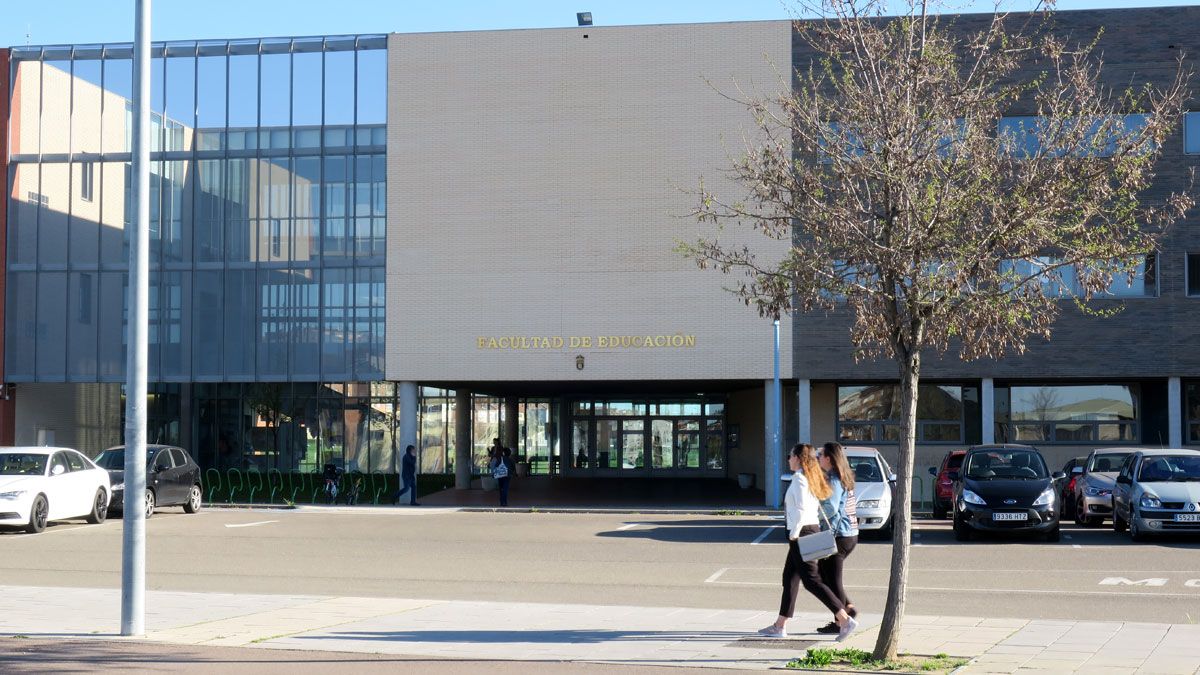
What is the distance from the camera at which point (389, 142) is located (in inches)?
1393

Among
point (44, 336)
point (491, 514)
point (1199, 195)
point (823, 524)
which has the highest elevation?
point (1199, 195)

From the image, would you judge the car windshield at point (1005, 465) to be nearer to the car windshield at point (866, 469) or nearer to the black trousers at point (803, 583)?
the car windshield at point (866, 469)

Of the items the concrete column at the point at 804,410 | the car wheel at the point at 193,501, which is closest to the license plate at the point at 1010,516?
the concrete column at the point at 804,410

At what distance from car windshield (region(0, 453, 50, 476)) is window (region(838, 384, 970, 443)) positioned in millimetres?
20077

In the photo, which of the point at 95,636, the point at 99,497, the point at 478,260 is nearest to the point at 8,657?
the point at 95,636

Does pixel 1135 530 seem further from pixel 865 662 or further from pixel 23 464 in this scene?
pixel 23 464

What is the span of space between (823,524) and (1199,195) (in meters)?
24.1

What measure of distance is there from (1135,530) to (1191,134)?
14.4 m

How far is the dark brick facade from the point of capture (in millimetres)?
32625

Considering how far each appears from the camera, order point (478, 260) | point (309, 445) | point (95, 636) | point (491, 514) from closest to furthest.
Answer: point (95, 636), point (491, 514), point (478, 260), point (309, 445)

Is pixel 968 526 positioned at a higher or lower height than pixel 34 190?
lower

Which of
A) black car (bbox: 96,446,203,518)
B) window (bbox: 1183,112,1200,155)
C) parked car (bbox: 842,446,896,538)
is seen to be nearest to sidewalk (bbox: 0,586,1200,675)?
parked car (bbox: 842,446,896,538)

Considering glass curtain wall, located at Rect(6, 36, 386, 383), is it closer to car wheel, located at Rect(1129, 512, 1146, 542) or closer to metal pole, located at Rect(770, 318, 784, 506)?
metal pole, located at Rect(770, 318, 784, 506)

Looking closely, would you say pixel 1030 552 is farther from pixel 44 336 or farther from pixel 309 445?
pixel 309 445
